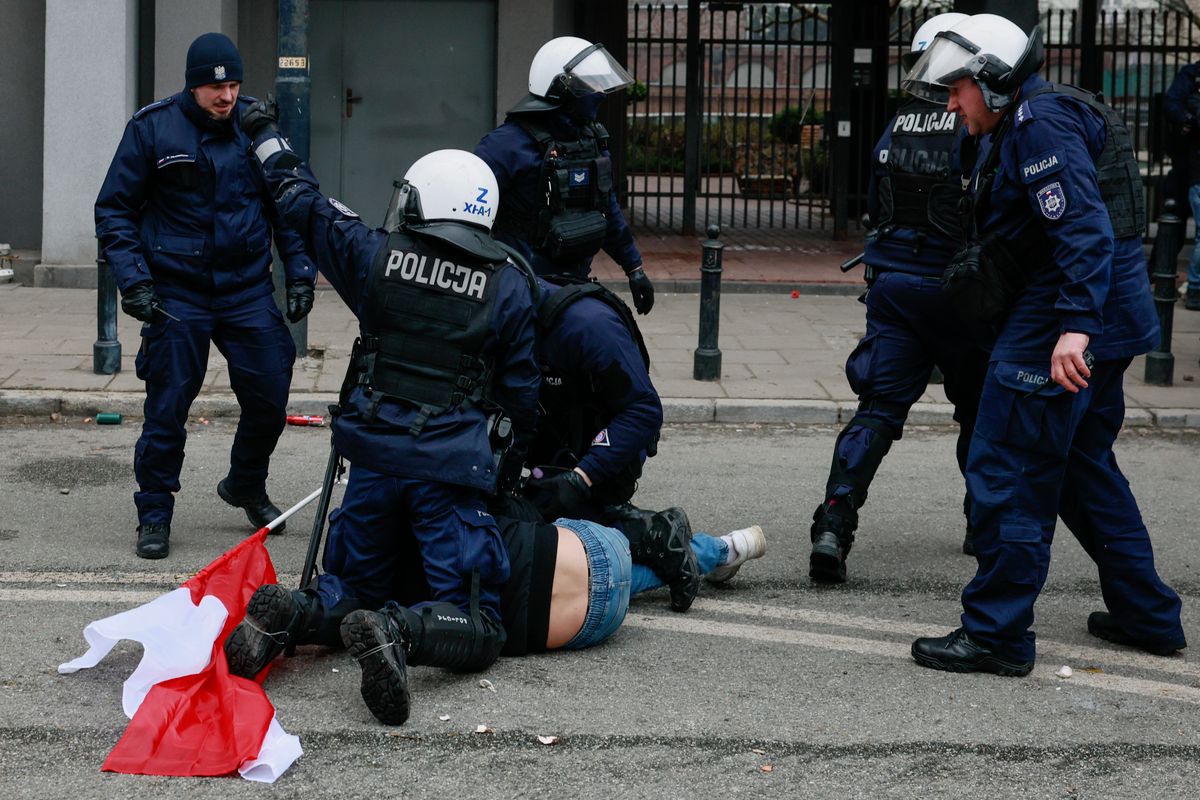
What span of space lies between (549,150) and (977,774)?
10.1 ft

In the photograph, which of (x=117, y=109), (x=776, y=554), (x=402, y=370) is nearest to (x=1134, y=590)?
(x=776, y=554)

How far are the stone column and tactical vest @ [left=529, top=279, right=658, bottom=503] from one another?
25.3 feet

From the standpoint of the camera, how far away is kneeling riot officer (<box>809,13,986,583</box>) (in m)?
5.73

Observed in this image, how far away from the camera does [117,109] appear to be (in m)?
12.1

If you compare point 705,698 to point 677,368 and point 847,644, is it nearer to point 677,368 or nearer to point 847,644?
point 847,644

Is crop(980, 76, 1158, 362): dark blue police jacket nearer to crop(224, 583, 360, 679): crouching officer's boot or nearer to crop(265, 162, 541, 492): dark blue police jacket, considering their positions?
crop(265, 162, 541, 492): dark blue police jacket

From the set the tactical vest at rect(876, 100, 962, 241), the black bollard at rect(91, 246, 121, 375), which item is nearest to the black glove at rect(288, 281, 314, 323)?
the tactical vest at rect(876, 100, 962, 241)

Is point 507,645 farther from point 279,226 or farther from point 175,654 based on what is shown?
point 279,226

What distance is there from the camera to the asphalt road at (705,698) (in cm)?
398

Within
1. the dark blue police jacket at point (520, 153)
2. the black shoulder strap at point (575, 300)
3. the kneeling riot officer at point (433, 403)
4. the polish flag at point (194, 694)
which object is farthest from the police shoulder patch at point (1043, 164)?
the polish flag at point (194, 694)

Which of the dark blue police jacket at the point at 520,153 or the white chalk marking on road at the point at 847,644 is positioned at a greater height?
the dark blue police jacket at the point at 520,153

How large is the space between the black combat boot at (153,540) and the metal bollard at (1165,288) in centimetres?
603

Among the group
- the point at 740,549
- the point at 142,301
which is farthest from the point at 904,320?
the point at 142,301

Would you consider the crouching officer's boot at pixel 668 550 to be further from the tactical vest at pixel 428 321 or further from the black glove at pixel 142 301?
the black glove at pixel 142 301
